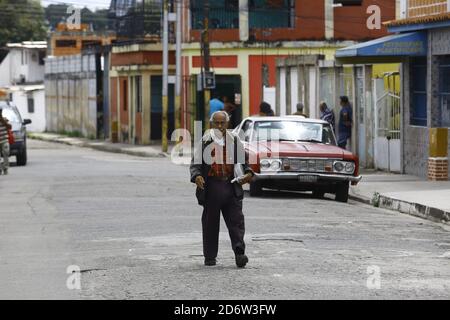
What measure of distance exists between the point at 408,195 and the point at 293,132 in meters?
2.56

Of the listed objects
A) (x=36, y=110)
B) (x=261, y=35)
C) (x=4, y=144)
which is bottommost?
(x=36, y=110)

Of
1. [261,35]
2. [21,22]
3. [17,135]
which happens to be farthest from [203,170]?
[21,22]

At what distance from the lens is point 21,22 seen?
100062 millimetres

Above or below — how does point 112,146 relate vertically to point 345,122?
below

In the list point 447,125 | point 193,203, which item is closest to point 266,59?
point 447,125

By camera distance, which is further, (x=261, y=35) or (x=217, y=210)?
(x=261, y=35)

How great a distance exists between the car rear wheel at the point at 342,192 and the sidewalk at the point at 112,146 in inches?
832

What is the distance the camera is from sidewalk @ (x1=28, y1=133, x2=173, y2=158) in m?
47.3

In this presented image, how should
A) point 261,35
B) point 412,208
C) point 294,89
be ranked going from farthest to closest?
1. point 261,35
2. point 294,89
3. point 412,208

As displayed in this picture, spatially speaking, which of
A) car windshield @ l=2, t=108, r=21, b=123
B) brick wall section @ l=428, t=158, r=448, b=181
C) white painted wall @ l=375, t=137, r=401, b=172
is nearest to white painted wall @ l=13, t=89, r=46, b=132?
car windshield @ l=2, t=108, r=21, b=123

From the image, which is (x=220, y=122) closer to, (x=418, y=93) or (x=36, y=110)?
(x=418, y=93)

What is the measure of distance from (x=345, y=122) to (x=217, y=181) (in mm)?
18961

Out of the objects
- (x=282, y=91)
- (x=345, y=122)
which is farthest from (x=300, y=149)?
(x=282, y=91)

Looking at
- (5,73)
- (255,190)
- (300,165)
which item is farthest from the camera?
(5,73)
